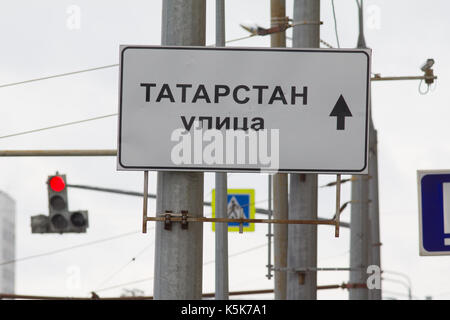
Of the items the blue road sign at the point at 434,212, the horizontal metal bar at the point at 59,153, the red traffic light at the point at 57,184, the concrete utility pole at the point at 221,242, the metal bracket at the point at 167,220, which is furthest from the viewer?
the red traffic light at the point at 57,184

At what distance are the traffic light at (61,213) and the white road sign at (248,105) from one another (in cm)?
1178

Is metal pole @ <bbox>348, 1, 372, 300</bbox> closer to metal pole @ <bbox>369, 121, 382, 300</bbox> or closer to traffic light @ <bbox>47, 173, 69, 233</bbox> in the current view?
metal pole @ <bbox>369, 121, 382, 300</bbox>

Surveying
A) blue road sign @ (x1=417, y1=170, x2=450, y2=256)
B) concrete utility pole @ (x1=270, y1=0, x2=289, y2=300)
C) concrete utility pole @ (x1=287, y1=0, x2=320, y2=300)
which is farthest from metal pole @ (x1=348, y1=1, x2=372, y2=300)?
blue road sign @ (x1=417, y1=170, x2=450, y2=256)

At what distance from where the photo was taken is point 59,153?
15984 mm

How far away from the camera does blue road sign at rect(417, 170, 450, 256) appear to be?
8.42m

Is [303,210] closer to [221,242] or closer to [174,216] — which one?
[221,242]

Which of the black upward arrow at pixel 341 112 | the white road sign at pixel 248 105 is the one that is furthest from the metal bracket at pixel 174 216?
the black upward arrow at pixel 341 112

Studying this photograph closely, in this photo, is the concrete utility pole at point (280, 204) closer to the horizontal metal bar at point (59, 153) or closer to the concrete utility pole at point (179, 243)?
the horizontal metal bar at point (59, 153)

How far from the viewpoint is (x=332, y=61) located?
6.84 m

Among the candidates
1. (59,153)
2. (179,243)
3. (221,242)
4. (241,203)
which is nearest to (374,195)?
(241,203)

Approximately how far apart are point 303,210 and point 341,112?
7.87m

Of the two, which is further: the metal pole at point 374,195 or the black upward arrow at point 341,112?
the metal pole at point 374,195

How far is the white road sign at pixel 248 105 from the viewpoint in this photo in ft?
22.1

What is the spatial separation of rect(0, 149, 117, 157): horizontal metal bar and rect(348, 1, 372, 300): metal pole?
7704mm
